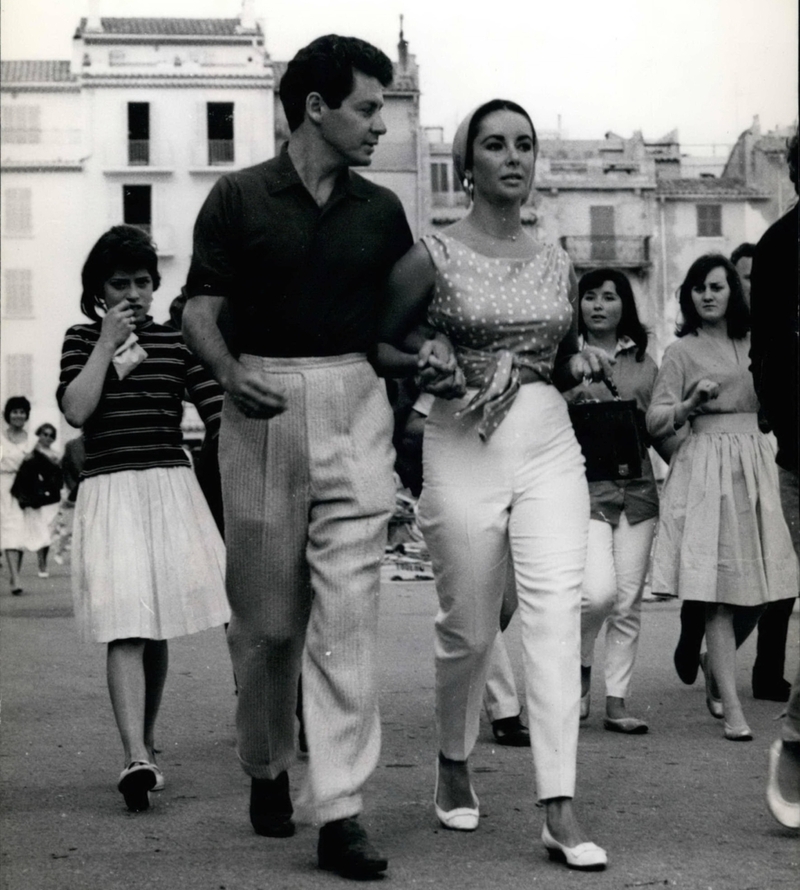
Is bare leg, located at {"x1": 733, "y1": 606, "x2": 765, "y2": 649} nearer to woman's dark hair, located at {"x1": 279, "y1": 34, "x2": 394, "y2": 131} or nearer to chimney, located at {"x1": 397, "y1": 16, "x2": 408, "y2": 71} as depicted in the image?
chimney, located at {"x1": 397, "y1": 16, "x2": 408, "y2": 71}

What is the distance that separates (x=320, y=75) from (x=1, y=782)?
2779 millimetres

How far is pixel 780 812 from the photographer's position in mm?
5355

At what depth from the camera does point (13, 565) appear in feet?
57.4

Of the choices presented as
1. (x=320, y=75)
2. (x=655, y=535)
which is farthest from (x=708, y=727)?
(x=320, y=75)

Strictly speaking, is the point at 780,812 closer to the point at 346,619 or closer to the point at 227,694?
the point at 346,619

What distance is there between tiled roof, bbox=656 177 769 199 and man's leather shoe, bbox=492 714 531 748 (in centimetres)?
5515

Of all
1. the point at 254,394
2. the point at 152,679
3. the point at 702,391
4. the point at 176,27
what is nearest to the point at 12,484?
the point at 702,391

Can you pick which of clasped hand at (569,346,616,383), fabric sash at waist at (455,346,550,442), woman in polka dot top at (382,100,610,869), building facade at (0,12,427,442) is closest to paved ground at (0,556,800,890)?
woman in polka dot top at (382,100,610,869)

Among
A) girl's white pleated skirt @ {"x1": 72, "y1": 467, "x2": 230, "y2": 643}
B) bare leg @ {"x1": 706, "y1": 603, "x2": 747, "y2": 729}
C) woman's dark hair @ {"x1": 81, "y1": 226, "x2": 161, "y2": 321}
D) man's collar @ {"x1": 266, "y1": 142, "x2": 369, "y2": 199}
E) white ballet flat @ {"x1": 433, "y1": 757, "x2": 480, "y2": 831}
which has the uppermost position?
man's collar @ {"x1": 266, "y1": 142, "x2": 369, "y2": 199}

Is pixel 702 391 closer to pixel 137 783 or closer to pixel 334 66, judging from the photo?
pixel 334 66

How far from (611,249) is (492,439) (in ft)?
186

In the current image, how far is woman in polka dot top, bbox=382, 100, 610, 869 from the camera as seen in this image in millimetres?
5336

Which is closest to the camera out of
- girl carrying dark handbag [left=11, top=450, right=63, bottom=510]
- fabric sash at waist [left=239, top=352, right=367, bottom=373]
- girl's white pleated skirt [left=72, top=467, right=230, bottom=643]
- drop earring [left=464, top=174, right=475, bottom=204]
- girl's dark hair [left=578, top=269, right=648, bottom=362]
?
fabric sash at waist [left=239, top=352, right=367, bottom=373]

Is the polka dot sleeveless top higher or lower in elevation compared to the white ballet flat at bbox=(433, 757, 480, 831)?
higher
